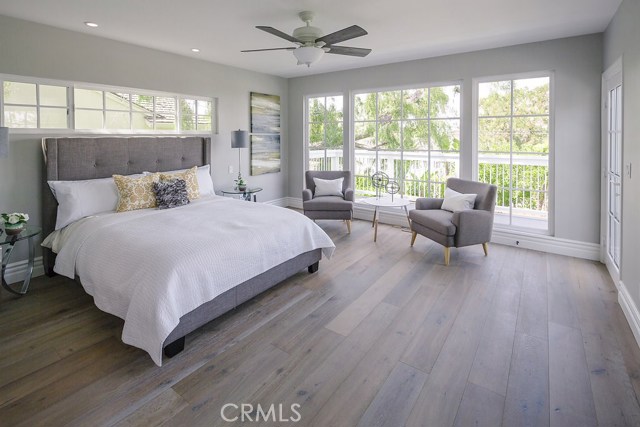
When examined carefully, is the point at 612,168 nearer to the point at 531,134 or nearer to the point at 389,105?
the point at 531,134

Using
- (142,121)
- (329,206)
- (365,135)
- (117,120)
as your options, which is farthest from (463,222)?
(117,120)

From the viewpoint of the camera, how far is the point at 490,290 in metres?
3.32

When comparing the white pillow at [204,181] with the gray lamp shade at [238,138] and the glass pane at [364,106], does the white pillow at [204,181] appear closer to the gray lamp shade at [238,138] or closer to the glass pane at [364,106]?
the gray lamp shade at [238,138]

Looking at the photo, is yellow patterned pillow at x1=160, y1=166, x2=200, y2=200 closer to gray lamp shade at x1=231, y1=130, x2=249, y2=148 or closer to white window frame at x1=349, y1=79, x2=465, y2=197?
gray lamp shade at x1=231, y1=130, x2=249, y2=148

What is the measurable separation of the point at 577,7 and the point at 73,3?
175 inches

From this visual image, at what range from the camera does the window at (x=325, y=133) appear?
650 centimetres

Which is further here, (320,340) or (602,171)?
(602,171)

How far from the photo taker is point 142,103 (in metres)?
4.64

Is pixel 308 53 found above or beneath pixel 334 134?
above

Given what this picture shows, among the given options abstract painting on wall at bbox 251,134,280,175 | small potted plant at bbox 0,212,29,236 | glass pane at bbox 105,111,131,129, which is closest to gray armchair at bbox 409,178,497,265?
abstract painting on wall at bbox 251,134,280,175

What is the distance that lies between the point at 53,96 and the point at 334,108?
415 centimetres

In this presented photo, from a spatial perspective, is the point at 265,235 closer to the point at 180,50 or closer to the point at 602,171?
the point at 180,50

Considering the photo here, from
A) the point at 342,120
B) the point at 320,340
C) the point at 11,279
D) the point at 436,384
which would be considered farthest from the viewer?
the point at 342,120

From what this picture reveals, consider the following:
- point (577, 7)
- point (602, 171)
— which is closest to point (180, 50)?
point (577, 7)
